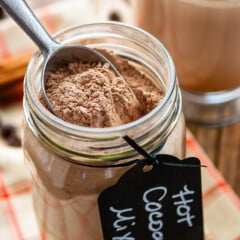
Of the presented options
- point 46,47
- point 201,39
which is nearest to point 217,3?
point 201,39

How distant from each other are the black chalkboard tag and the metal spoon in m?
0.10

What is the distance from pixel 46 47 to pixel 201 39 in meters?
0.32

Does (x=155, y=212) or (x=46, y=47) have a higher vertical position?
(x=46, y=47)

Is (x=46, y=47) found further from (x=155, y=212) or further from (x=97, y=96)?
(x=155, y=212)

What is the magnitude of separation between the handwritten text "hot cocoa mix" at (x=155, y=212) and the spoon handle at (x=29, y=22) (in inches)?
6.6

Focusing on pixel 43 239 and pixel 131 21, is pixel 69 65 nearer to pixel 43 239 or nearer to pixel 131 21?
pixel 43 239

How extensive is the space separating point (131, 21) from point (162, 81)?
16.8 inches

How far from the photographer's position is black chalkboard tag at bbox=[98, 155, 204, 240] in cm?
56

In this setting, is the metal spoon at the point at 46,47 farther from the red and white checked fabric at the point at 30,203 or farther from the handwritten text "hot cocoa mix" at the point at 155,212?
the red and white checked fabric at the point at 30,203

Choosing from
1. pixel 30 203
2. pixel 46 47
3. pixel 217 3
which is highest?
pixel 46 47

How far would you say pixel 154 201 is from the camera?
0.59 m

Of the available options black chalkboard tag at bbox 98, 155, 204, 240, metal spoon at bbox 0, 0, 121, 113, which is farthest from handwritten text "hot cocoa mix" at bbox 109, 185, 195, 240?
metal spoon at bbox 0, 0, 121, 113

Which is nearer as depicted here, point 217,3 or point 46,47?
point 46,47

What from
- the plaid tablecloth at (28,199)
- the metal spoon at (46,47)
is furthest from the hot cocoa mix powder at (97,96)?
the plaid tablecloth at (28,199)
